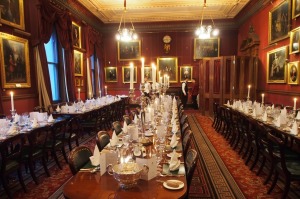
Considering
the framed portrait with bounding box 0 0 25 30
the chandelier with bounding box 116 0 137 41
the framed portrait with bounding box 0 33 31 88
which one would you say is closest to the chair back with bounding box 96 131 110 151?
the framed portrait with bounding box 0 33 31 88

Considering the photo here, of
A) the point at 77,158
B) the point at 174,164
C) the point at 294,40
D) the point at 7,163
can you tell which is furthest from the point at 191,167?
the point at 294,40

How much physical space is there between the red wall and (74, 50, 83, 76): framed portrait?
7.47m

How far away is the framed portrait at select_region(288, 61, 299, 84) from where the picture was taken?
6.17 metres

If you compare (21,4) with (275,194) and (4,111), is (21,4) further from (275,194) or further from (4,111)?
(275,194)

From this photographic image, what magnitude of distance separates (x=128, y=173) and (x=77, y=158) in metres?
0.82

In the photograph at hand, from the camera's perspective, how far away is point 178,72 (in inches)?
519

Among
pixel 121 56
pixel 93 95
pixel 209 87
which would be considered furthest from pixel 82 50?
pixel 209 87

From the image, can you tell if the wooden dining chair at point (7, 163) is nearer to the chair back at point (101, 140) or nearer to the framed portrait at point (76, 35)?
the chair back at point (101, 140)

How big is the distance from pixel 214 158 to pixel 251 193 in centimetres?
157

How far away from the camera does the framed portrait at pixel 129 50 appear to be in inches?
521

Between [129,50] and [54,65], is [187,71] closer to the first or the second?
[129,50]

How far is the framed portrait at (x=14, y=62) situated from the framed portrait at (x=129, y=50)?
7.27 metres

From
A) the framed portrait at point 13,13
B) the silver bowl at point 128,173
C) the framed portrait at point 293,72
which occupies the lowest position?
the silver bowl at point 128,173

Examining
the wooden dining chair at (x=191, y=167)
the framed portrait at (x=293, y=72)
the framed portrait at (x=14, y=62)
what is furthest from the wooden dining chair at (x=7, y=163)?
the framed portrait at (x=293, y=72)
